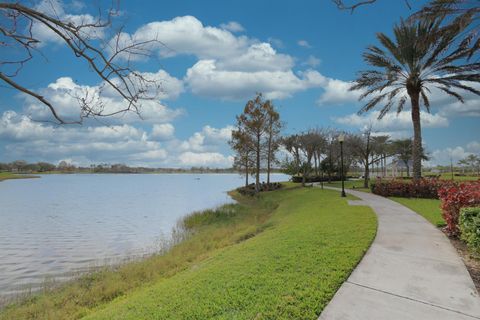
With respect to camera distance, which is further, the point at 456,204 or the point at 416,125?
the point at 416,125

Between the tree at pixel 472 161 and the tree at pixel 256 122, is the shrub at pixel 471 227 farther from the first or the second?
the tree at pixel 472 161

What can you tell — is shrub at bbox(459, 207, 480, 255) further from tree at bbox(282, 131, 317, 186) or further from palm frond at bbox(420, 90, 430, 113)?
tree at bbox(282, 131, 317, 186)

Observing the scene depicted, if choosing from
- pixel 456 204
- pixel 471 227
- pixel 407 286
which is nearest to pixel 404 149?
pixel 456 204

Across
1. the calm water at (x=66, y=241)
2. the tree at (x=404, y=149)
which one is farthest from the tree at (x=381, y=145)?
the calm water at (x=66, y=241)

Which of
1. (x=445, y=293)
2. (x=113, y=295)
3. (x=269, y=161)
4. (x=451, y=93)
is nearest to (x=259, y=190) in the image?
(x=269, y=161)

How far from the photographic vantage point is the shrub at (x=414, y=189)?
17.9 m

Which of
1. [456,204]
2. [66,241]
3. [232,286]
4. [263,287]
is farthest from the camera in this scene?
[66,241]

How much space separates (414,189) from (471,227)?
44.8ft

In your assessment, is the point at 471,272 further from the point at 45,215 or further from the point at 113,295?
the point at 45,215

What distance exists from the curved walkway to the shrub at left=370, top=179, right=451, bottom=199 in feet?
40.7

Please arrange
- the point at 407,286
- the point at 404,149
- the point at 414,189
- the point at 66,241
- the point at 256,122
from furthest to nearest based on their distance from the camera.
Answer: the point at 404,149
the point at 256,122
the point at 414,189
the point at 66,241
the point at 407,286

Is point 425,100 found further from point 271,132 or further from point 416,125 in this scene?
point 271,132

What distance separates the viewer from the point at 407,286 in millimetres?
4621

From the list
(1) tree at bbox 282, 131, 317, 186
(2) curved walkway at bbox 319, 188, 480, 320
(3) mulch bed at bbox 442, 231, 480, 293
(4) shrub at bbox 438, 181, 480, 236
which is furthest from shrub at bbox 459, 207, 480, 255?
(1) tree at bbox 282, 131, 317, 186
